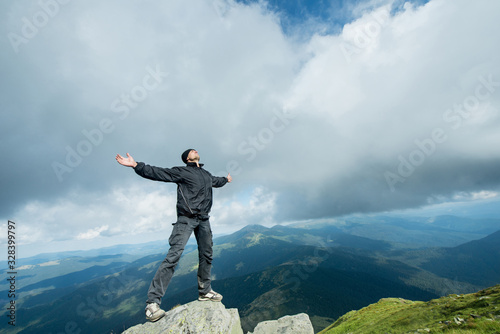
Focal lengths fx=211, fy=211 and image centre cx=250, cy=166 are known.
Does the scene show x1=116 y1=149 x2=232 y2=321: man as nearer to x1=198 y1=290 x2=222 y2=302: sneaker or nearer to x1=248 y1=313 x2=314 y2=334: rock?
x1=198 y1=290 x2=222 y2=302: sneaker

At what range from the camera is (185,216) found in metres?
8.67

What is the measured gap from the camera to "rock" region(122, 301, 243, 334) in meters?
8.38

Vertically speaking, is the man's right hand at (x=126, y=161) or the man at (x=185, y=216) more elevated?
the man's right hand at (x=126, y=161)

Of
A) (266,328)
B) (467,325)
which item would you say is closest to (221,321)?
(467,325)

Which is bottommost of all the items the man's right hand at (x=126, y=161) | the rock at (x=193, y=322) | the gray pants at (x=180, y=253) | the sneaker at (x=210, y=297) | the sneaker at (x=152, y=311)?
the rock at (x=193, y=322)

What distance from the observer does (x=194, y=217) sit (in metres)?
8.80

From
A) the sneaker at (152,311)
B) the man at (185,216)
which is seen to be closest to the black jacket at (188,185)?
the man at (185,216)

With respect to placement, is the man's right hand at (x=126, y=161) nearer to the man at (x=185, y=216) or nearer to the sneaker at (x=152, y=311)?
the man at (x=185, y=216)

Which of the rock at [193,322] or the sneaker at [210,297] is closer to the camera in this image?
the rock at [193,322]

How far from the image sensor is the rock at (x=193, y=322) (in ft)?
27.5

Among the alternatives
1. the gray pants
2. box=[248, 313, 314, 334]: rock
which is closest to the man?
the gray pants

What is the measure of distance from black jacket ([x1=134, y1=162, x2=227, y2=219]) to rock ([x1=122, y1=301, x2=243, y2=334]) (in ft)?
13.8

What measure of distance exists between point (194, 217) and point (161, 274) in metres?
2.31

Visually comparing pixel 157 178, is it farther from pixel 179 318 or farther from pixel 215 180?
pixel 179 318
